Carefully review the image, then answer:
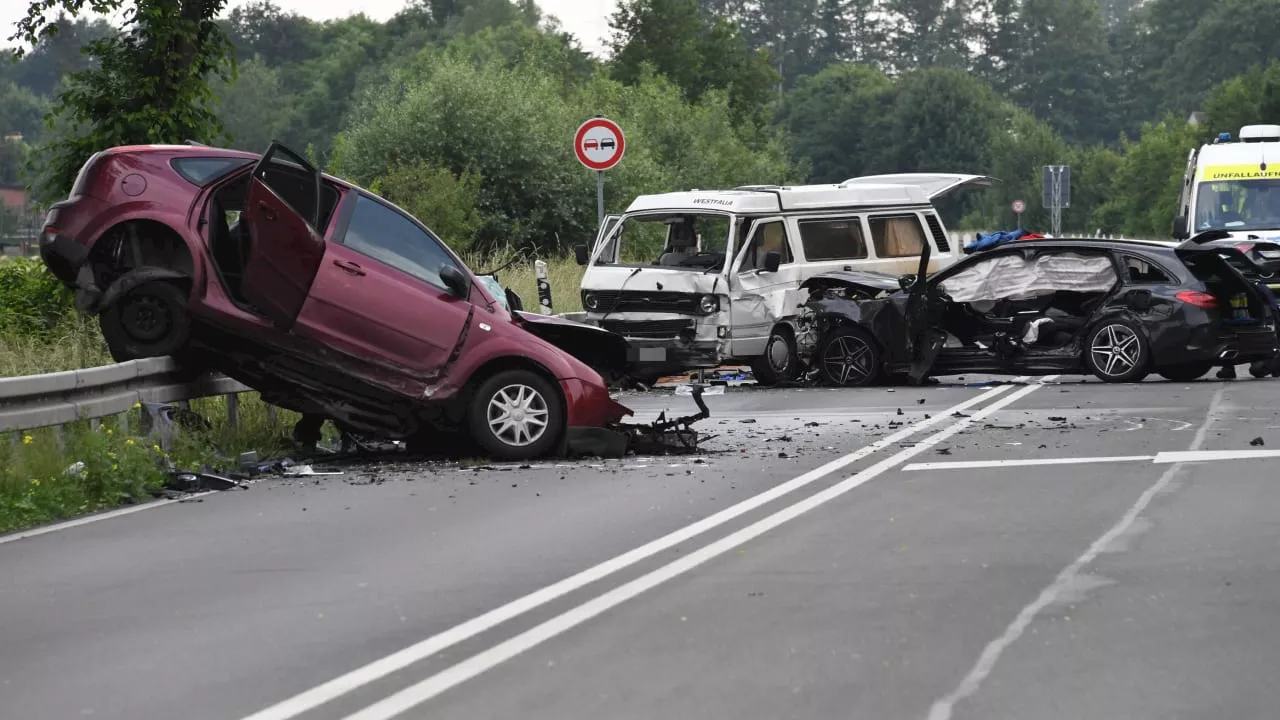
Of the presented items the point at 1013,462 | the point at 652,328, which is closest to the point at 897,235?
the point at 652,328

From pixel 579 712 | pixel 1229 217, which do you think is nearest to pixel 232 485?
pixel 579 712

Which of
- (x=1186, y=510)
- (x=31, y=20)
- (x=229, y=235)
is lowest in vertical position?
(x=1186, y=510)

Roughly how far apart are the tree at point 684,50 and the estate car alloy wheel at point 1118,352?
211ft

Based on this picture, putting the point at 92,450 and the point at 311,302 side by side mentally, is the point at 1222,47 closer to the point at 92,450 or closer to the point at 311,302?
the point at 311,302

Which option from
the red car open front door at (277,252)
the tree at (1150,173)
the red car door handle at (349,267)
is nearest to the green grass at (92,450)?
the red car open front door at (277,252)

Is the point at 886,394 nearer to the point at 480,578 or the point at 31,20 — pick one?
the point at 31,20

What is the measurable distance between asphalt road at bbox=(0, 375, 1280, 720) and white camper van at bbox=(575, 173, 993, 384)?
6.87 metres

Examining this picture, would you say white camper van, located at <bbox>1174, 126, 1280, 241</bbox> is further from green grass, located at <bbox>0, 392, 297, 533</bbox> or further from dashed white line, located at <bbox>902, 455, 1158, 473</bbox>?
green grass, located at <bbox>0, 392, 297, 533</bbox>

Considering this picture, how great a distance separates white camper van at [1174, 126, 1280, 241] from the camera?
2873 centimetres

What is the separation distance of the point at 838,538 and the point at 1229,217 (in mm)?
20981

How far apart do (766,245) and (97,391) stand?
32.0 ft

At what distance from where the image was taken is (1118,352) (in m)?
19.5

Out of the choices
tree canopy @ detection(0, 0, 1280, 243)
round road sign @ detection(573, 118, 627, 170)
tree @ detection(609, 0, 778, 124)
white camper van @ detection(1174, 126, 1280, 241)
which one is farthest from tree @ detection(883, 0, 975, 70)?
round road sign @ detection(573, 118, 627, 170)

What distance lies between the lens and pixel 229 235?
1348cm
